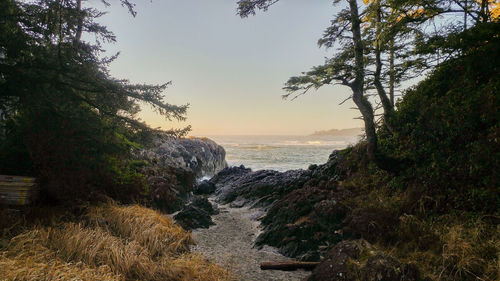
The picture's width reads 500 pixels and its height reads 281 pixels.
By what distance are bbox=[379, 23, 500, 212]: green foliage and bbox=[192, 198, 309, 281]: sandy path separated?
12.9 feet

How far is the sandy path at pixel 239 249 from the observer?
5.34 m

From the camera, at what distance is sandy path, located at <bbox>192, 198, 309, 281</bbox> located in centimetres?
534

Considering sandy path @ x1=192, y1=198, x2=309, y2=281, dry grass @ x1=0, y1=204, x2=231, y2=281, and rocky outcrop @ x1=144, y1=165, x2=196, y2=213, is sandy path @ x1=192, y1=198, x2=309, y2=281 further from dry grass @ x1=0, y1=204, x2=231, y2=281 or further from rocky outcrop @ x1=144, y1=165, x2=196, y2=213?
rocky outcrop @ x1=144, y1=165, x2=196, y2=213

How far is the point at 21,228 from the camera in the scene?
5188 millimetres

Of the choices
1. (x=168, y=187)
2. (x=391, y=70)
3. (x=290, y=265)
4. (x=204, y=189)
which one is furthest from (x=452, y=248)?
(x=204, y=189)

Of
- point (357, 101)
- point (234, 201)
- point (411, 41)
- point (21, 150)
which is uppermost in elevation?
point (411, 41)

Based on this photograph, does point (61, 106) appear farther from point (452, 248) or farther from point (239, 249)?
point (452, 248)

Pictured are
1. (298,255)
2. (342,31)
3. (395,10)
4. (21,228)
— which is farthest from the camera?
(342,31)

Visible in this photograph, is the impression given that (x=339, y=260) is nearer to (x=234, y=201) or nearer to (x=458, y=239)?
(x=458, y=239)

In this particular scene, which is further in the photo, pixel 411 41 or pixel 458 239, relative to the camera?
pixel 411 41

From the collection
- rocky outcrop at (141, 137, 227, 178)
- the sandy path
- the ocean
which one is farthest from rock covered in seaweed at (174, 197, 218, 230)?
the ocean

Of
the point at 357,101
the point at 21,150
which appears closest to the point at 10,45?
the point at 21,150

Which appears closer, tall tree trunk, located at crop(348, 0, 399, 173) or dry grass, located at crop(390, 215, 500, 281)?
dry grass, located at crop(390, 215, 500, 281)

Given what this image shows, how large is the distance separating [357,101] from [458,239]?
14.7 ft
